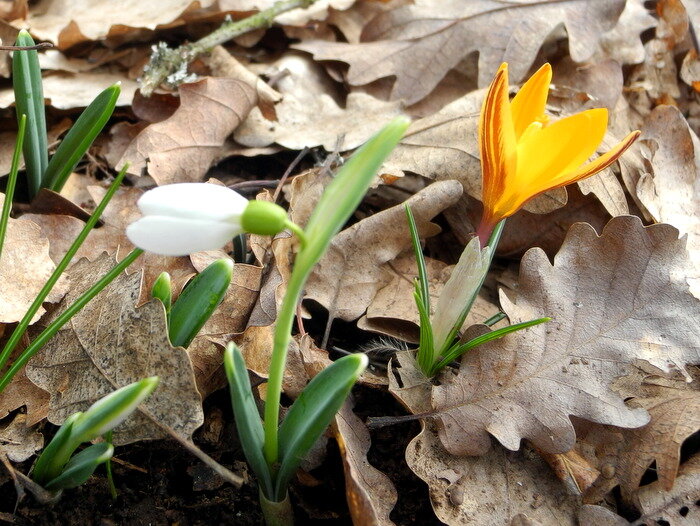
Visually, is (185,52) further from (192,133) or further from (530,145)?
(530,145)

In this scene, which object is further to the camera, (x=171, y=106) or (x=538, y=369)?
(x=171, y=106)

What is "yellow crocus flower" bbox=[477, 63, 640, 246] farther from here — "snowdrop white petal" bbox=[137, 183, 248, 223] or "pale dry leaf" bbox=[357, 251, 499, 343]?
A: "snowdrop white petal" bbox=[137, 183, 248, 223]

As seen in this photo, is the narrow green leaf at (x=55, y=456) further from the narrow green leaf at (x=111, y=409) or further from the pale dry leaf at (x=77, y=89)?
the pale dry leaf at (x=77, y=89)

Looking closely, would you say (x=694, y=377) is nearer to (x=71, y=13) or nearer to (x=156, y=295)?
(x=156, y=295)

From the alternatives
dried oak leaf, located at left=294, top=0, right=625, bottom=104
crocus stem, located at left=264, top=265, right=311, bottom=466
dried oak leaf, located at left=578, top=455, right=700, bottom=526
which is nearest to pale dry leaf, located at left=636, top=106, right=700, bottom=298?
dried oak leaf, located at left=294, top=0, right=625, bottom=104

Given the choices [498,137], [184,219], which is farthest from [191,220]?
[498,137]

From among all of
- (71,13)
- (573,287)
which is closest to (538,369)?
(573,287)

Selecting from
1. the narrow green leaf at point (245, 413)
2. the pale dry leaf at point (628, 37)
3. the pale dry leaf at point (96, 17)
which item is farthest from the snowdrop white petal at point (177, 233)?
the pale dry leaf at point (628, 37)
